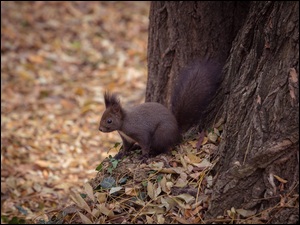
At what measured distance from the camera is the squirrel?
359cm

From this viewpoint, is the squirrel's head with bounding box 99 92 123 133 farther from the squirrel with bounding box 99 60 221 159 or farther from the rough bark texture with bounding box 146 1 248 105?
the rough bark texture with bounding box 146 1 248 105

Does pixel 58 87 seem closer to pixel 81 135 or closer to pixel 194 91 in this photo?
pixel 81 135

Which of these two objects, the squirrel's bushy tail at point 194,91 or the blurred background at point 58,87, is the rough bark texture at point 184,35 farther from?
the blurred background at point 58,87

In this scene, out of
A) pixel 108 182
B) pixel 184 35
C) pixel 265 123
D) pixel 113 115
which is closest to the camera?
pixel 265 123

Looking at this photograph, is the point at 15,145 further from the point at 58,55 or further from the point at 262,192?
the point at 262,192

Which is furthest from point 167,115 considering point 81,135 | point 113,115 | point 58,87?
point 58,87

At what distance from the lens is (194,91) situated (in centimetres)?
359

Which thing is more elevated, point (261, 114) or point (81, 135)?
point (261, 114)

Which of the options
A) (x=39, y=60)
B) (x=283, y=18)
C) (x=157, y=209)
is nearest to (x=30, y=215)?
(x=157, y=209)

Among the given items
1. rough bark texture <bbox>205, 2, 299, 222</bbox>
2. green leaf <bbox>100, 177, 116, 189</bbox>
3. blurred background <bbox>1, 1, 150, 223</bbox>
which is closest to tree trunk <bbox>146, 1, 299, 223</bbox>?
rough bark texture <bbox>205, 2, 299, 222</bbox>

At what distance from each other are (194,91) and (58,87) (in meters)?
3.92

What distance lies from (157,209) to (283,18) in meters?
1.23

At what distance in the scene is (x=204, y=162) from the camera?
323cm

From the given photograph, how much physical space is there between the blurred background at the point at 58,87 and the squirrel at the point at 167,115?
3.35ft
